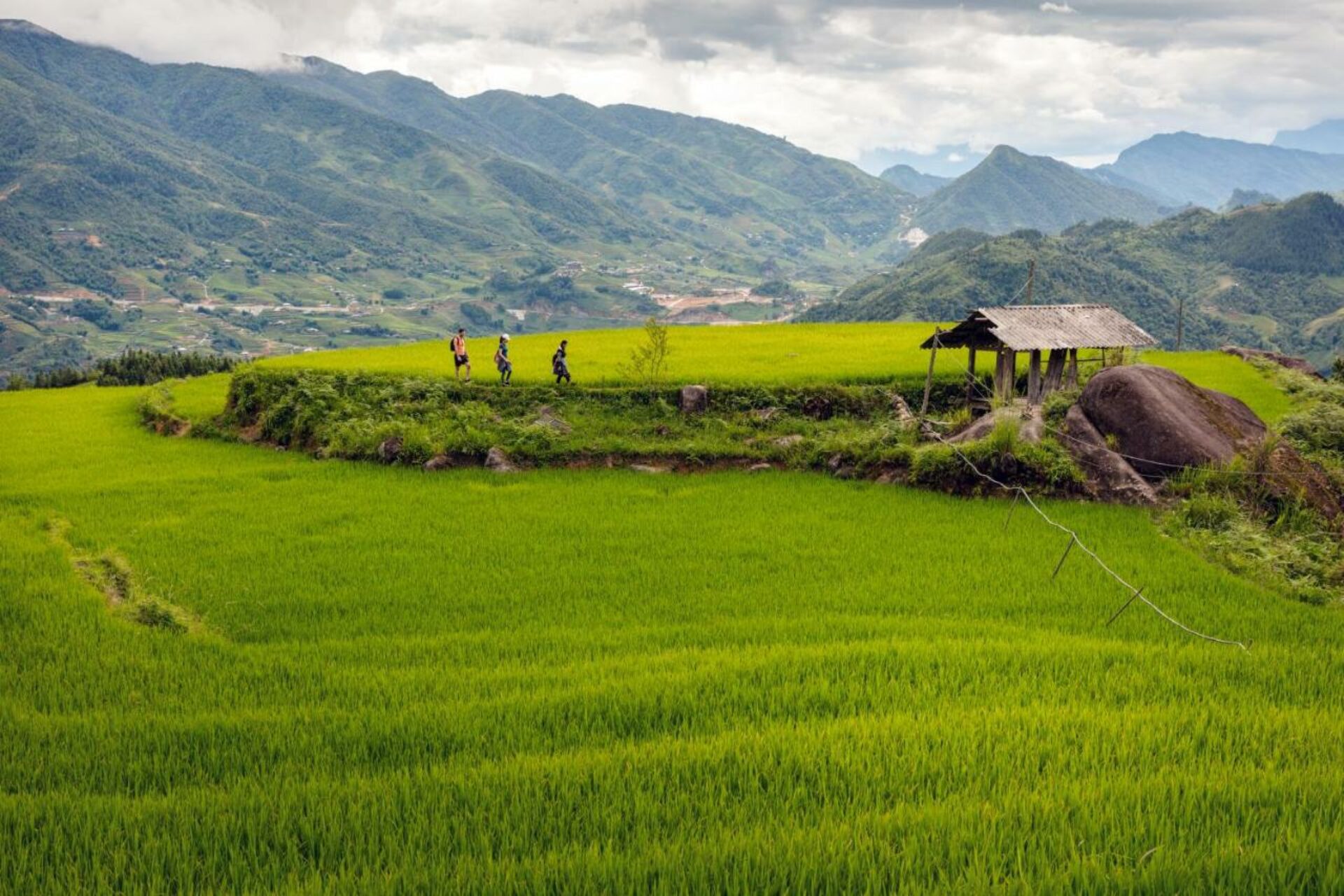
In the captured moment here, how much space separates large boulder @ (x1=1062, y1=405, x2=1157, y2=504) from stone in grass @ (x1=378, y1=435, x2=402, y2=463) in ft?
53.2

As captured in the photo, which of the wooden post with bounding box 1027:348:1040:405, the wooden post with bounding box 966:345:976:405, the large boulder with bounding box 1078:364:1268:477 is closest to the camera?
the large boulder with bounding box 1078:364:1268:477

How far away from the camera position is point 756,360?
30531mm

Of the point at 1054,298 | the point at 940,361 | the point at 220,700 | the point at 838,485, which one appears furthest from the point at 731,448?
the point at 1054,298

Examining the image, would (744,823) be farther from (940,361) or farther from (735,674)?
(940,361)

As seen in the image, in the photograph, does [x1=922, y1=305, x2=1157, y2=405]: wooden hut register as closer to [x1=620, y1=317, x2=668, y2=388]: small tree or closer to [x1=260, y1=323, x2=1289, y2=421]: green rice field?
[x1=260, y1=323, x2=1289, y2=421]: green rice field

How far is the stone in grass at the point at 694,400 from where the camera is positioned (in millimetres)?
24500

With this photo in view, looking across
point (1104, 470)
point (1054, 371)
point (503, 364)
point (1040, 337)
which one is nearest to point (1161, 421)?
point (1104, 470)

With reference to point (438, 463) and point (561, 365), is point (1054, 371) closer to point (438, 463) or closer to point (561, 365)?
point (561, 365)

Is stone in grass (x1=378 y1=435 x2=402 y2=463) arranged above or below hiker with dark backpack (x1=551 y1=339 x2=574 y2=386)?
below

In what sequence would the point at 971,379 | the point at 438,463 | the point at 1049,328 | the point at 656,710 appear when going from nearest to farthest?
the point at 656,710, the point at 438,463, the point at 1049,328, the point at 971,379

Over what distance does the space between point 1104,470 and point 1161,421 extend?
175cm

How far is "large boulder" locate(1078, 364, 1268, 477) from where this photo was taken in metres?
17.7

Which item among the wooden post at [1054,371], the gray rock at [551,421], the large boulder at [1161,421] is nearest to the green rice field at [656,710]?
the large boulder at [1161,421]

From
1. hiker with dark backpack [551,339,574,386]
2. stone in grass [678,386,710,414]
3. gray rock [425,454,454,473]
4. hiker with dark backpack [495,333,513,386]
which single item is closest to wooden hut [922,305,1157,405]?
stone in grass [678,386,710,414]
